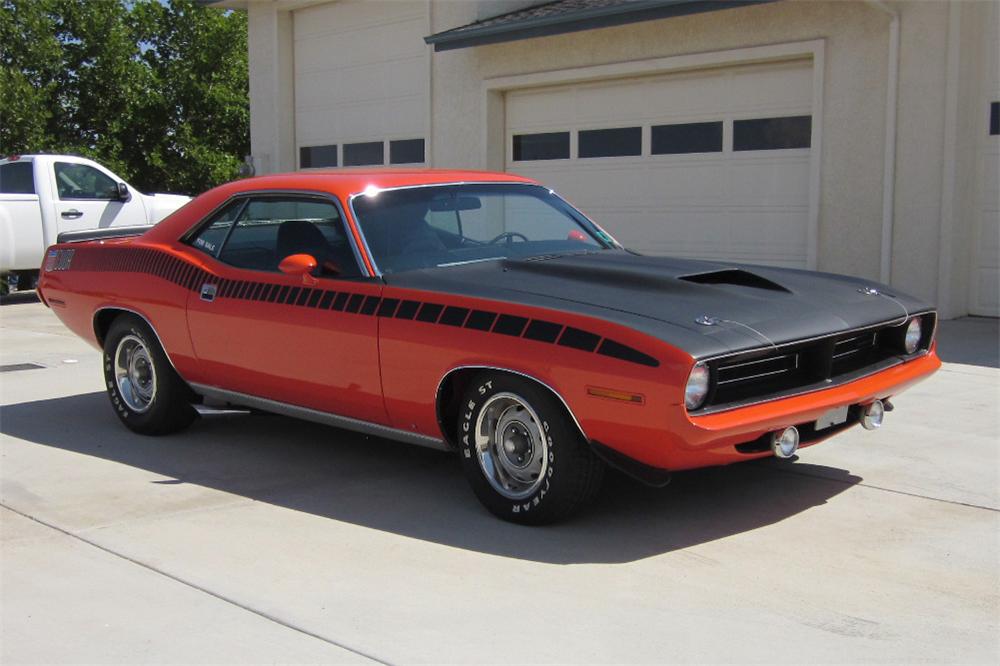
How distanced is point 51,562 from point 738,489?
3061 mm

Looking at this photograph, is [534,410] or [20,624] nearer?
[20,624]

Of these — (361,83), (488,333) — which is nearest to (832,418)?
(488,333)

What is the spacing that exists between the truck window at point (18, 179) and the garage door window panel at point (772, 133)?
345 inches

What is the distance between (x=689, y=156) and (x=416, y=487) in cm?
826

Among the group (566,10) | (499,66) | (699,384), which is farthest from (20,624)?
(499,66)

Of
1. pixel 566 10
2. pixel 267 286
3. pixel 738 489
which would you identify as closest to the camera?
pixel 738 489

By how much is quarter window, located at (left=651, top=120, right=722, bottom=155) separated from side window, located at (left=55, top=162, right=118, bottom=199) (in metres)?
7.22

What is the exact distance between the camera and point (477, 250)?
229 inches

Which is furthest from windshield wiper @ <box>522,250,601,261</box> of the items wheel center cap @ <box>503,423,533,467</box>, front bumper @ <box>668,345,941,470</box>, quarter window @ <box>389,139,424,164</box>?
quarter window @ <box>389,139,424,164</box>

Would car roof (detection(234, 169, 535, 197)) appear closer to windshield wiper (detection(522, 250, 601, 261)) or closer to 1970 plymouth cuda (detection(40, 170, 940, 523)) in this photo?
1970 plymouth cuda (detection(40, 170, 940, 523))

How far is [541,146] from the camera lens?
14.8 meters

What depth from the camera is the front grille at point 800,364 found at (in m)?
4.57

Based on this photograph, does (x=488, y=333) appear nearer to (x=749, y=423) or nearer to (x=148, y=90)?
(x=749, y=423)

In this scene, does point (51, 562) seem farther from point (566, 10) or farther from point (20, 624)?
point (566, 10)
